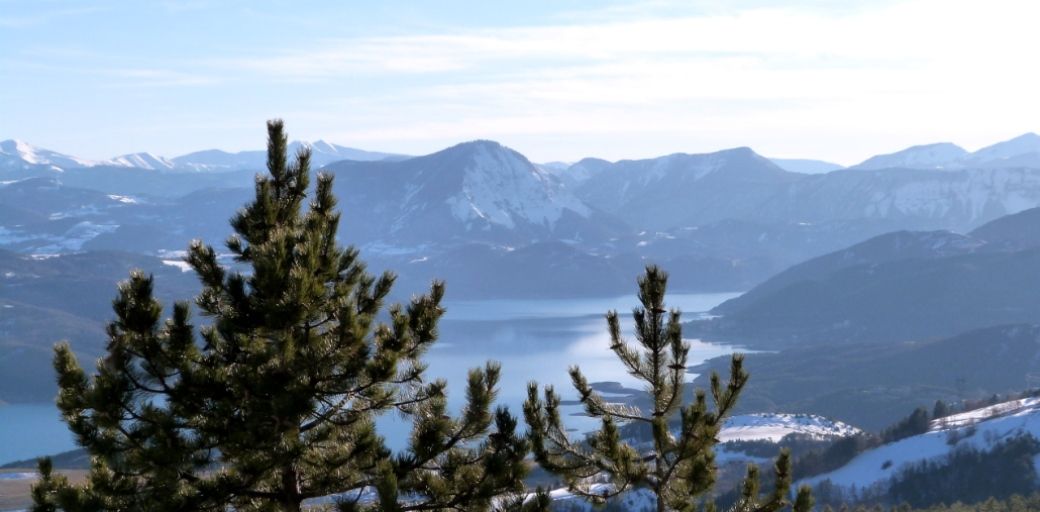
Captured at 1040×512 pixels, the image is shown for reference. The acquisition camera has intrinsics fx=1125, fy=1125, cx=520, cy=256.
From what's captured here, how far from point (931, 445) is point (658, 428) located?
135 m

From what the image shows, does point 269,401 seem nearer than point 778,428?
Yes

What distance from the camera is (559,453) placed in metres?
12.8

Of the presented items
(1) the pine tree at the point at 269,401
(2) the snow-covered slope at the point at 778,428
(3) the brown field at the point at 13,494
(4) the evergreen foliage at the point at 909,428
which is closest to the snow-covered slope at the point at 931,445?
(4) the evergreen foliage at the point at 909,428

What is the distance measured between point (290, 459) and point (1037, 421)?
14320 cm

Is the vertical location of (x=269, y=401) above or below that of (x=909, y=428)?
above

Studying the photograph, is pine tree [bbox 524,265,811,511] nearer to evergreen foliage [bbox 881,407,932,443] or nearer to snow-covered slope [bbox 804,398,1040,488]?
snow-covered slope [bbox 804,398,1040,488]

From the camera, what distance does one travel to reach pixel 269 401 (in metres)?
11.1

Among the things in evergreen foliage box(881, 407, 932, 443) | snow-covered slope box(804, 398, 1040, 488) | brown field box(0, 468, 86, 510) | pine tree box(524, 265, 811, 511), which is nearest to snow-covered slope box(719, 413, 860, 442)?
evergreen foliage box(881, 407, 932, 443)

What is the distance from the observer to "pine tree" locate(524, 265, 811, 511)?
1187 centimetres

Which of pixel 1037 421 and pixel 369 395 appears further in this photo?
pixel 1037 421

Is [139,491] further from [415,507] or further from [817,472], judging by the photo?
[817,472]

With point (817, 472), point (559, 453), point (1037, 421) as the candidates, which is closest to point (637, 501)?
point (817, 472)

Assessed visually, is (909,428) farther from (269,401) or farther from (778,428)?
(269,401)

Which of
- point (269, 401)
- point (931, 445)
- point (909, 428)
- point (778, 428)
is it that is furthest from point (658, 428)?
point (778, 428)
